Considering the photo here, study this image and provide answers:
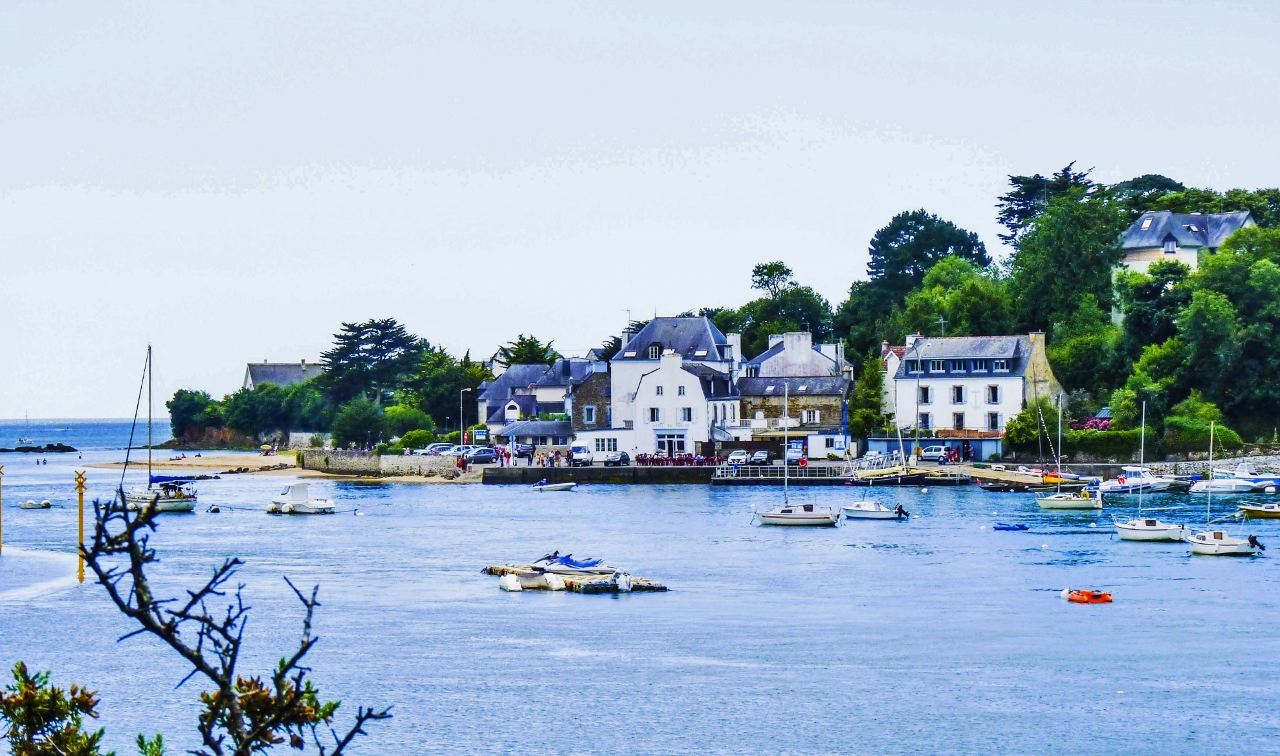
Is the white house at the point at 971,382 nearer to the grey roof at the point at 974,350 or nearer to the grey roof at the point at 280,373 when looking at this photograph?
the grey roof at the point at 974,350

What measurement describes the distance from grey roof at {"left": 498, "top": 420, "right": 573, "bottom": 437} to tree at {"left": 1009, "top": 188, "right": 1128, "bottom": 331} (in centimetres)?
3052

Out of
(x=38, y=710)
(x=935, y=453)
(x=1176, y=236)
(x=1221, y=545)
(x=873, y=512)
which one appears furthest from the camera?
(x=1176, y=236)

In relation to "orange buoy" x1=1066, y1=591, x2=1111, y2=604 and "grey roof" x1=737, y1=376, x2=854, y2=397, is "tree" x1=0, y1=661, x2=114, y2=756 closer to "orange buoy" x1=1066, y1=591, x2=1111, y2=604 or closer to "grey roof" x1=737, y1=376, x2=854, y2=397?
"orange buoy" x1=1066, y1=591, x2=1111, y2=604

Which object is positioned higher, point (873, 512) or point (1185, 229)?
point (1185, 229)

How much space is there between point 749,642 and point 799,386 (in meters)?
63.9

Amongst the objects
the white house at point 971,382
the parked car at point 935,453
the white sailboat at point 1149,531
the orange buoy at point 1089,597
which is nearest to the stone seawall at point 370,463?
the white house at point 971,382

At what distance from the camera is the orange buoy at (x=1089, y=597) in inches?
1809

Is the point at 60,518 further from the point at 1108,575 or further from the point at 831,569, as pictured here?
the point at 1108,575

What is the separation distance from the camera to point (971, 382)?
318ft

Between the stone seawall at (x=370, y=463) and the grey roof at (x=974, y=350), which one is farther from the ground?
the grey roof at (x=974, y=350)

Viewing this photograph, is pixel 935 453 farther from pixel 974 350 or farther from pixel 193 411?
pixel 193 411

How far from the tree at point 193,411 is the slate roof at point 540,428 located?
8998 cm

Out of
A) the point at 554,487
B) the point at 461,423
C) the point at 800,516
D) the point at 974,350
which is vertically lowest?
the point at 800,516

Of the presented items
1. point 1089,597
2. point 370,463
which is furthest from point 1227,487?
point 370,463
